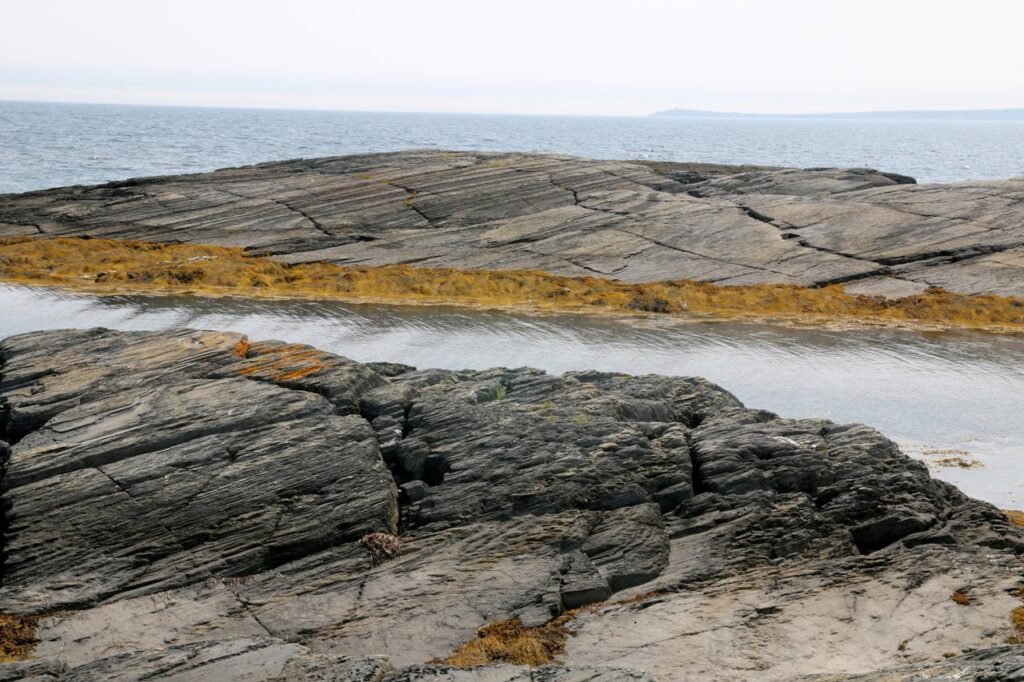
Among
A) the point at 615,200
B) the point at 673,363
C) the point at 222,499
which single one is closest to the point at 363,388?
the point at 222,499

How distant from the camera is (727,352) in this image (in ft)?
87.4

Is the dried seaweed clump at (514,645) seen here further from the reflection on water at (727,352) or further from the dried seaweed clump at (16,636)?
the reflection on water at (727,352)

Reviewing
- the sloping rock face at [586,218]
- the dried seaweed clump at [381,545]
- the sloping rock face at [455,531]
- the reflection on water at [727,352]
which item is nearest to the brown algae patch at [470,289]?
the sloping rock face at [586,218]

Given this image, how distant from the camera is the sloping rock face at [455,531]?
469 inches

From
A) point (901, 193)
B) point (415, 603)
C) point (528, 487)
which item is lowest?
point (415, 603)

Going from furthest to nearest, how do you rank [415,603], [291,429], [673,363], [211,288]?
[211,288] < [673,363] < [291,429] < [415,603]

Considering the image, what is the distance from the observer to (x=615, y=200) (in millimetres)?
46719

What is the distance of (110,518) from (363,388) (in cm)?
470

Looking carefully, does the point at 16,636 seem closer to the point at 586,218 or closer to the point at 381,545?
the point at 381,545

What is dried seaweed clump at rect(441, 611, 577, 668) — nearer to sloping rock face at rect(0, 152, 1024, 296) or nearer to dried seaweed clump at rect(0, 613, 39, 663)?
dried seaweed clump at rect(0, 613, 39, 663)

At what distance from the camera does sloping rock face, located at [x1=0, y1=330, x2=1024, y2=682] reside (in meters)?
11.9

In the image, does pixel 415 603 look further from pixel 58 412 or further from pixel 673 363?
pixel 673 363

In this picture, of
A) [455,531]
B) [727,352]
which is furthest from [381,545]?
[727,352]

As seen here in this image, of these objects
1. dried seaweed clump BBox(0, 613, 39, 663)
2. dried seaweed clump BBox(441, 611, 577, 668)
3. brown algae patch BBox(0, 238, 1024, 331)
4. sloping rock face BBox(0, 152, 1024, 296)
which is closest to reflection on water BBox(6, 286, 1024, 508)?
brown algae patch BBox(0, 238, 1024, 331)
